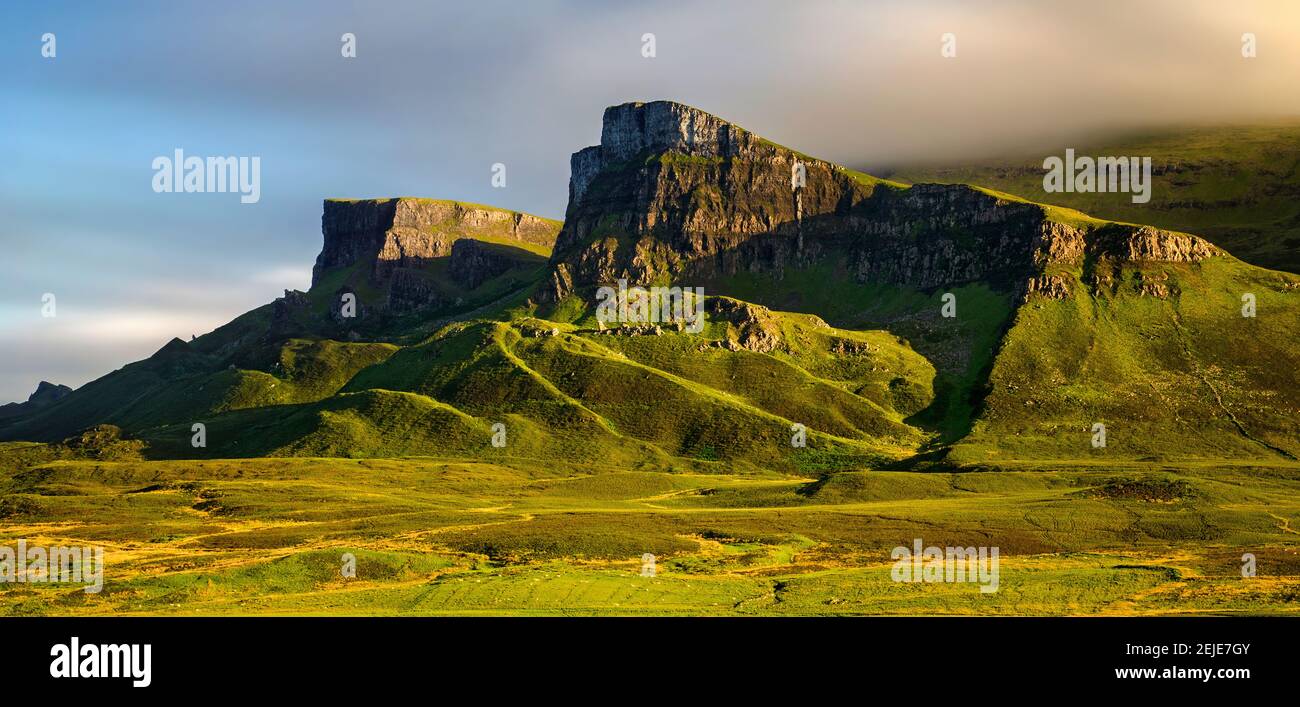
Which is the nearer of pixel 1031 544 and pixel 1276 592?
pixel 1276 592

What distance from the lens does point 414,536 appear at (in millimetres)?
137000

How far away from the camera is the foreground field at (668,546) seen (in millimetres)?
82875

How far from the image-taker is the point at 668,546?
125 m

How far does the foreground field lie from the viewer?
82.9 meters
